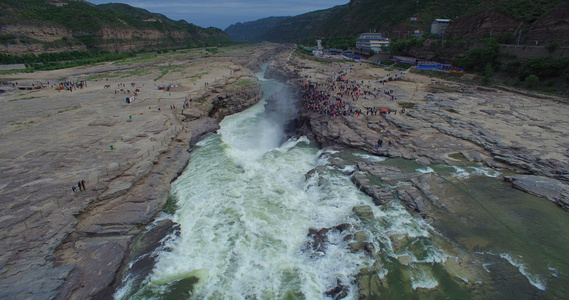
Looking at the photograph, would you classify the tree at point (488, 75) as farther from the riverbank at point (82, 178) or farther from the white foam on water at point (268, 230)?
the riverbank at point (82, 178)

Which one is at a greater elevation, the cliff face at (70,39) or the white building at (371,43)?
the cliff face at (70,39)

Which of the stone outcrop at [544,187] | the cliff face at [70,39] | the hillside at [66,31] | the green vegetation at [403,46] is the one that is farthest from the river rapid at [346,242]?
the hillside at [66,31]

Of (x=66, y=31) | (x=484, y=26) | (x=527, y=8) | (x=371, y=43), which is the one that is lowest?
(x=371, y=43)

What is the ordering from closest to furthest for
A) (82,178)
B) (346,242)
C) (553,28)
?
1. (346,242)
2. (82,178)
3. (553,28)

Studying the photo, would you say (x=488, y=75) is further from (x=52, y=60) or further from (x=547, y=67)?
(x=52, y=60)

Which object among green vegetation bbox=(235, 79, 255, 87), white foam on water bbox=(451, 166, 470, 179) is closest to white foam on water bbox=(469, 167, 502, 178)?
white foam on water bbox=(451, 166, 470, 179)

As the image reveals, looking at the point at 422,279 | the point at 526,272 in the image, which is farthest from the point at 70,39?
the point at 526,272
